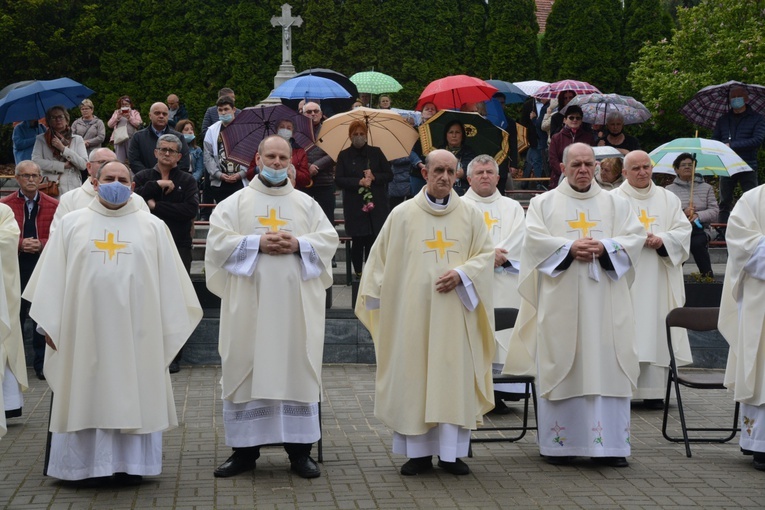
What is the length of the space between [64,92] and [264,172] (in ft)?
20.7

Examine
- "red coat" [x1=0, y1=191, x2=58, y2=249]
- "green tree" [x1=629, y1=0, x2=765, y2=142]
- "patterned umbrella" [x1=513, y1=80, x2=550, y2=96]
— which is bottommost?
"red coat" [x1=0, y1=191, x2=58, y2=249]

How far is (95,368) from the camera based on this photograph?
25.3 ft

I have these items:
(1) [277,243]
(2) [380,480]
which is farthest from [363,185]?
(2) [380,480]

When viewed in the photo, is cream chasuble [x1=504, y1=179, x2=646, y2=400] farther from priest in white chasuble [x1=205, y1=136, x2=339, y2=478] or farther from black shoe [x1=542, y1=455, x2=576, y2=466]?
priest in white chasuble [x1=205, y1=136, x2=339, y2=478]

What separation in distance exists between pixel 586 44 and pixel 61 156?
13.1m

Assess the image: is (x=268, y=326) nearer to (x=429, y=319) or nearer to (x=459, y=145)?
(x=429, y=319)

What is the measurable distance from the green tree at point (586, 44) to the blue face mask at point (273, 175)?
16137mm

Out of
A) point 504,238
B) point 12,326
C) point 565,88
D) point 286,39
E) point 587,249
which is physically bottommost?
point 12,326

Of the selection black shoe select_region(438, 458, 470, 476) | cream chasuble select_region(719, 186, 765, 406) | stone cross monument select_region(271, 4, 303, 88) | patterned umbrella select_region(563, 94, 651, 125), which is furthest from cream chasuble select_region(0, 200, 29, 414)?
stone cross monument select_region(271, 4, 303, 88)

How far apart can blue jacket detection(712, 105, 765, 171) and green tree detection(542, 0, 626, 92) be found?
8045mm

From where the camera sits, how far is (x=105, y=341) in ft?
25.4

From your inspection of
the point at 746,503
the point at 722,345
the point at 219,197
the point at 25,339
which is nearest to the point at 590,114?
the point at 722,345

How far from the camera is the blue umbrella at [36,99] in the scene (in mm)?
13484

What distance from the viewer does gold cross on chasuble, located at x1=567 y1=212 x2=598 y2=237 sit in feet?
28.9
